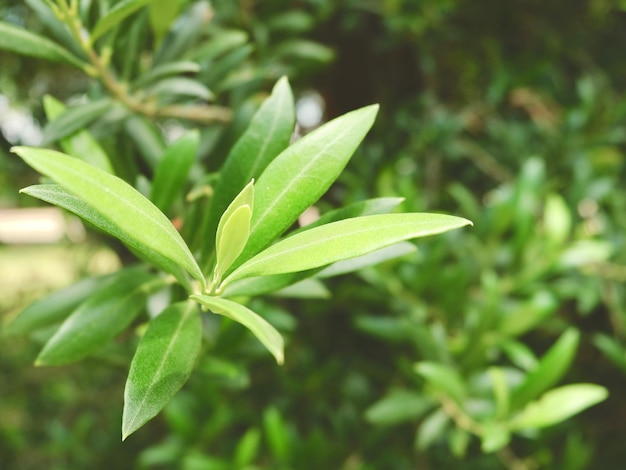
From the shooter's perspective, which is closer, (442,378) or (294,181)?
(294,181)

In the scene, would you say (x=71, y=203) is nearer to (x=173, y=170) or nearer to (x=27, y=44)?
(x=173, y=170)

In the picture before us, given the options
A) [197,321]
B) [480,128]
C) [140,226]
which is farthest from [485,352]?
[480,128]

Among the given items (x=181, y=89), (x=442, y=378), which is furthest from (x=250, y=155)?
(x=442, y=378)

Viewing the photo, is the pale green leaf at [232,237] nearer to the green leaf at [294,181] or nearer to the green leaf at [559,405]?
the green leaf at [294,181]

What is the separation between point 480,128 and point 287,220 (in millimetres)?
1176

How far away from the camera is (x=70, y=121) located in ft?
1.78

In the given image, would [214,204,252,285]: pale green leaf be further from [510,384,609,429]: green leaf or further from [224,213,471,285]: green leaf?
[510,384,609,429]: green leaf

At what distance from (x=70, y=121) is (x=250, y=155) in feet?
0.68

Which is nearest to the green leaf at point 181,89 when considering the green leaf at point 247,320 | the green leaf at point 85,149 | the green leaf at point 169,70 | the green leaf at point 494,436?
the green leaf at point 169,70

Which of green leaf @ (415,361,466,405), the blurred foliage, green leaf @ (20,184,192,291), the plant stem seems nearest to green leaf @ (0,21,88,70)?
the plant stem

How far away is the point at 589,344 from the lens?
Result: 133 cm

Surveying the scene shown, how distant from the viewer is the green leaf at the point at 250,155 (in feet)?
1.53

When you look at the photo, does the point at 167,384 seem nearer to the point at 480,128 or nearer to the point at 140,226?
the point at 140,226

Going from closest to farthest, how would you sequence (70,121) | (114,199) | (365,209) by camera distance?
1. (114,199)
2. (365,209)
3. (70,121)
